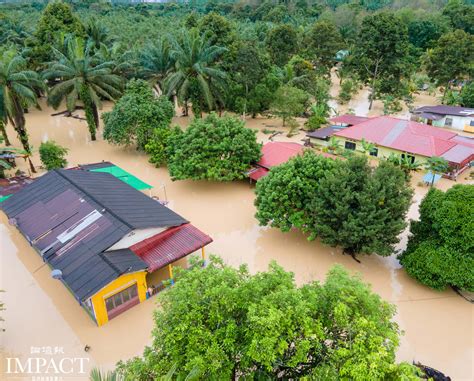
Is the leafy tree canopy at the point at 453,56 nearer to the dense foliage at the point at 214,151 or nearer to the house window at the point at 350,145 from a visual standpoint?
the house window at the point at 350,145

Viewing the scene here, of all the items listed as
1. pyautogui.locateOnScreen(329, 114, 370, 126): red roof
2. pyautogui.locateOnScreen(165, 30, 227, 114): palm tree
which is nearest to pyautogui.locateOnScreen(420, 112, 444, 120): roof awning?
pyautogui.locateOnScreen(329, 114, 370, 126): red roof

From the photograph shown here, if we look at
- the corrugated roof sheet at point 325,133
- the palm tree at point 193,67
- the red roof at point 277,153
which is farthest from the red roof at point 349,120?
the palm tree at point 193,67

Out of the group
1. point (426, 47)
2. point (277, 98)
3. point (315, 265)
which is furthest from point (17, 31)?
point (426, 47)

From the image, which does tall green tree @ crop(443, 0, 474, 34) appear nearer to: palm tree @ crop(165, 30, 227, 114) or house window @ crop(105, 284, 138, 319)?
palm tree @ crop(165, 30, 227, 114)

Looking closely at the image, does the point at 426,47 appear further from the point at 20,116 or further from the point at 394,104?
the point at 20,116

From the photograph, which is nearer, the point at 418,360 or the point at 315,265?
the point at 418,360

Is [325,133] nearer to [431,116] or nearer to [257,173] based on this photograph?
[257,173]
